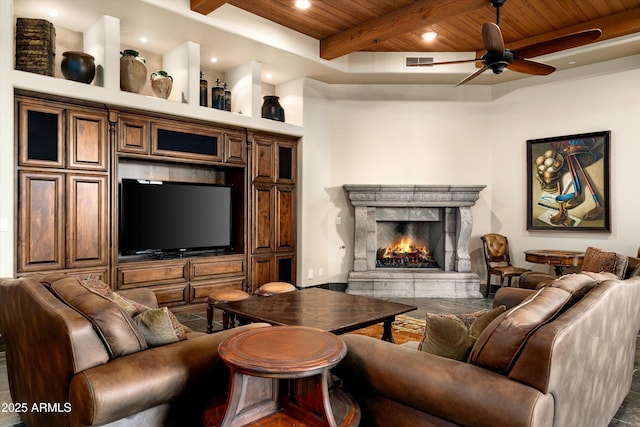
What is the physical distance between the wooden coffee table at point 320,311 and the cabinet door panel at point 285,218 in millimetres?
2172

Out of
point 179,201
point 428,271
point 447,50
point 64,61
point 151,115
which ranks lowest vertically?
point 428,271

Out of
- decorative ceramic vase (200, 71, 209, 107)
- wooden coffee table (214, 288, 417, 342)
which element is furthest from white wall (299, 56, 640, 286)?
wooden coffee table (214, 288, 417, 342)

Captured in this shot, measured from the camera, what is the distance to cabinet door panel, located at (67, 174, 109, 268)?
4.04 metres

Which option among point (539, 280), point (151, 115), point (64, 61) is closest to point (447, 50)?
point (539, 280)

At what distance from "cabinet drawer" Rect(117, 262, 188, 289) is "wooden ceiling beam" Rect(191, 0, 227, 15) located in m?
2.75

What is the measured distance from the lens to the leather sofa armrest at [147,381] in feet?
4.63

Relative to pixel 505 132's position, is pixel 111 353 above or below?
below

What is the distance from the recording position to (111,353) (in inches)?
62.7

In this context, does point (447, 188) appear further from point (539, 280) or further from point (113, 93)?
point (113, 93)

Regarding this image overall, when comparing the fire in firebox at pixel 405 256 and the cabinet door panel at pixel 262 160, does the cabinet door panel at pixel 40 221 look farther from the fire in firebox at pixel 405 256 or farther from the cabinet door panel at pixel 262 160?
the fire in firebox at pixel 405 256

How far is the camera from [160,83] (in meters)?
4.68

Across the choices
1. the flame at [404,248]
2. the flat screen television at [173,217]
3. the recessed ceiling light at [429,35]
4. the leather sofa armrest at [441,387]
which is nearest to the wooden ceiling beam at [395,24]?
the recessed ceiling light at [429,35]

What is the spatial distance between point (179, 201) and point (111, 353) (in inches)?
141

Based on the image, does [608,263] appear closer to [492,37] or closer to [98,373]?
[492,37]
